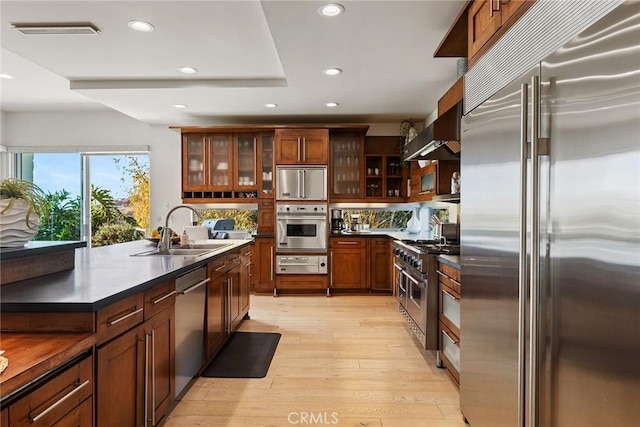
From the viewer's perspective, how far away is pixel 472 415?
6.33 ft

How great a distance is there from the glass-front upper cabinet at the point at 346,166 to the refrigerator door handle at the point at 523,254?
4.57m

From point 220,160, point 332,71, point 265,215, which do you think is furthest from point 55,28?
point 265,215

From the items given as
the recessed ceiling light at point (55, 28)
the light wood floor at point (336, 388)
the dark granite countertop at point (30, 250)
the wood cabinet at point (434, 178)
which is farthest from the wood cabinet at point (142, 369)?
the wood cabinet at point (434, 178)

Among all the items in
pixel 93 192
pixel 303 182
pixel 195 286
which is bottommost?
pixel 195 286

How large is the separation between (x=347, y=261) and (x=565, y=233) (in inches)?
176

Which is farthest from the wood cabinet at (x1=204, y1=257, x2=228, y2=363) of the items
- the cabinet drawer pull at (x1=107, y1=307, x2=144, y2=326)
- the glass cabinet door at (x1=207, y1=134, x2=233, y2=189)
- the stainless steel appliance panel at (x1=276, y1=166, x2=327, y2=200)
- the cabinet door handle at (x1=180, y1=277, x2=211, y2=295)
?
the glass cabinet door at (x1=207, y1=134, x2=233, y2=189)

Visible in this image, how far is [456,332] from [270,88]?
3.25 meters

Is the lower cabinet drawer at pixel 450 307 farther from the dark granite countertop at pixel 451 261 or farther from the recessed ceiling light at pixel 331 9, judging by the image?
the recessed ceiling light at pixel 331 9

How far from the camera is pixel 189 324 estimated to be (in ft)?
7.95

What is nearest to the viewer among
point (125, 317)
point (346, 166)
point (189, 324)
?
point (125, 317)

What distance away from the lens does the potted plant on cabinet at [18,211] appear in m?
1.73

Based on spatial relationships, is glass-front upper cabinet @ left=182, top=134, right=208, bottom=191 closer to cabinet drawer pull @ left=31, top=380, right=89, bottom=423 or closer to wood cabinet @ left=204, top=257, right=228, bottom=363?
wood cabinet @ left=204, top=257, right=228, bottom=363

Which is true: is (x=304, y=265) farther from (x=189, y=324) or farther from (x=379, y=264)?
(x=189, y=324)

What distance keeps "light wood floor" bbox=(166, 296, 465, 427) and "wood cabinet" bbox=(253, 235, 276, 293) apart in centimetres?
156
